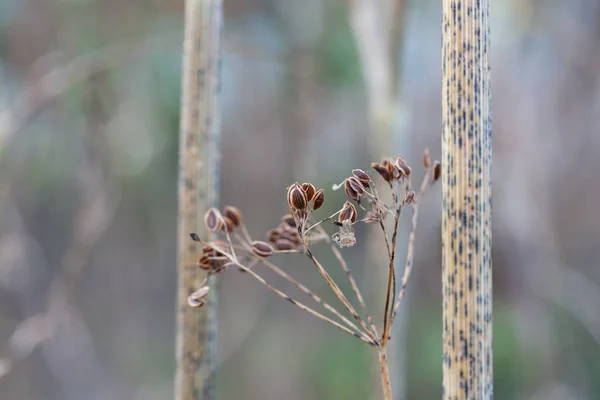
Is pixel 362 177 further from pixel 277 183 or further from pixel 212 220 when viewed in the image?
pixel 277 183

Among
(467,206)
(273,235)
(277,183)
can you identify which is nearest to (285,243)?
(273,235)

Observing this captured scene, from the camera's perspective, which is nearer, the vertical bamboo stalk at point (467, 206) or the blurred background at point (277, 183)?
the vertical bamboo stalk at point (467, 206)

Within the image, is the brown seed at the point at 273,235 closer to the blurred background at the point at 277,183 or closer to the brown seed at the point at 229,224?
the brown seed at the point at 229,224

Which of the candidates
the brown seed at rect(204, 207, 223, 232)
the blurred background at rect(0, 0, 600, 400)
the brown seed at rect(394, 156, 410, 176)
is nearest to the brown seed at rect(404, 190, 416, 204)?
the brown seed at rect(394, 156, 410, 176)

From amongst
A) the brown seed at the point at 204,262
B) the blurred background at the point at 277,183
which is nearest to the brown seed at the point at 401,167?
the brown seed at the point at 204,262

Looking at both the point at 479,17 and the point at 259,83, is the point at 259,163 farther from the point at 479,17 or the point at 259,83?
the point at 479,17

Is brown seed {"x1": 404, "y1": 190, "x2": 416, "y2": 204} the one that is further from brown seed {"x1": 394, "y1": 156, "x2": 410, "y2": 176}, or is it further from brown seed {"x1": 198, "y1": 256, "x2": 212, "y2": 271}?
brown seed {"x1": 198, "y1": 256, "x2": 212, "y2": 271}
